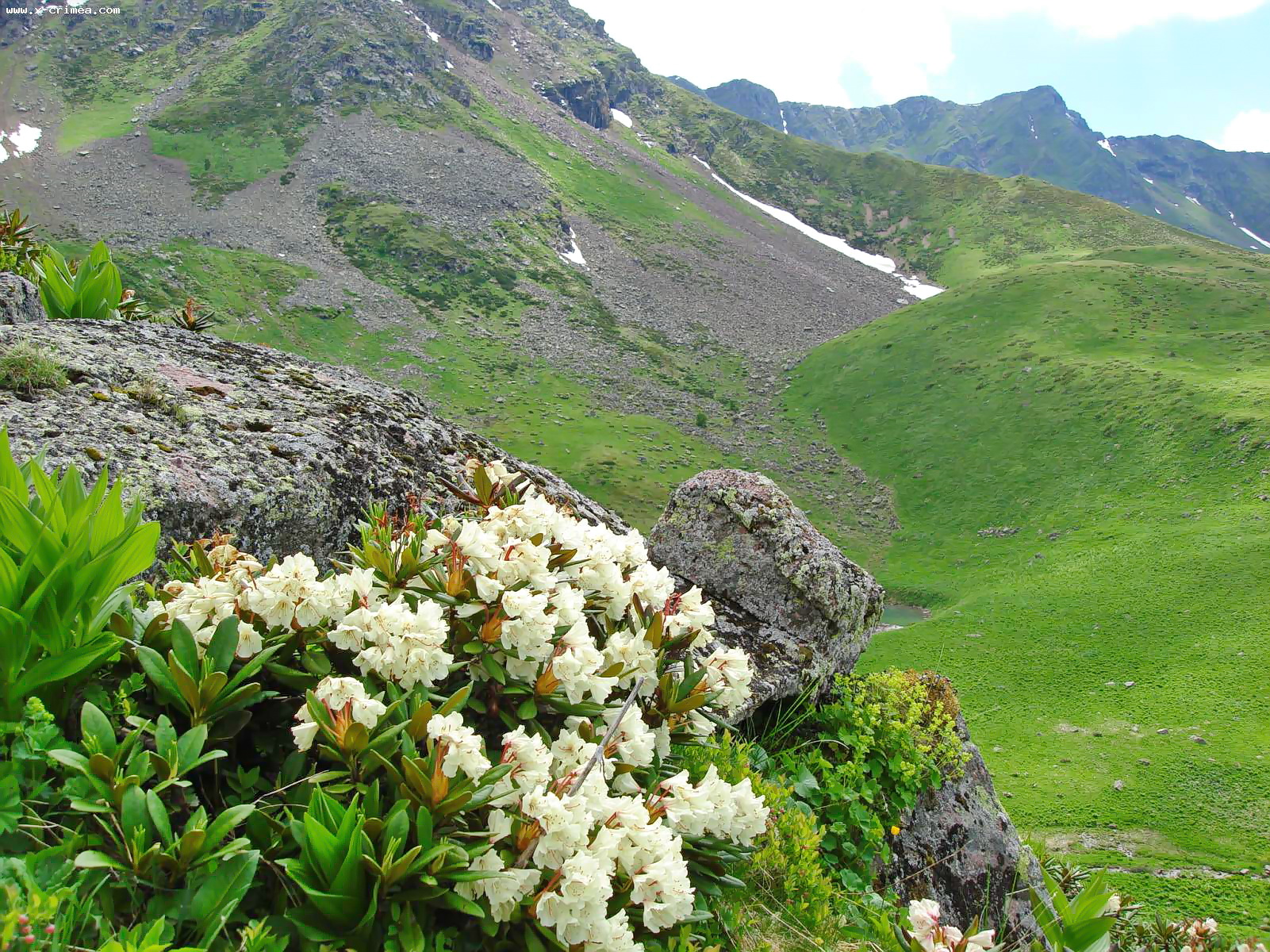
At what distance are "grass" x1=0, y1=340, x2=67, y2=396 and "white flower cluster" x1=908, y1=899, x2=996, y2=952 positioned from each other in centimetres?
788

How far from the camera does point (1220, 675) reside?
31906 millimetres

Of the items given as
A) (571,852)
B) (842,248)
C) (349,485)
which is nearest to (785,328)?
(842,248)

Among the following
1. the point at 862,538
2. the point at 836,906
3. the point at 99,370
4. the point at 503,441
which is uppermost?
the point at 99,370

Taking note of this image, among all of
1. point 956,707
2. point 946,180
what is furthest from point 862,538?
point 946,180

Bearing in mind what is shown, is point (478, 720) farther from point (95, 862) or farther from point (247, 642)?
point (95, 862)

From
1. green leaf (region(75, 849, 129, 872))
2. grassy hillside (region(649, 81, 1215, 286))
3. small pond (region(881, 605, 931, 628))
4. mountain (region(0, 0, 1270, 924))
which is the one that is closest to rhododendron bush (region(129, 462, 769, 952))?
green leaf (region(75, 849, 129, 872))

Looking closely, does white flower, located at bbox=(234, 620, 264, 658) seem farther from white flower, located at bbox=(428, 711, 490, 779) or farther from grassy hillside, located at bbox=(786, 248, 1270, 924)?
grassy hillside, located at bbox=(786, 248, 1270, 924)

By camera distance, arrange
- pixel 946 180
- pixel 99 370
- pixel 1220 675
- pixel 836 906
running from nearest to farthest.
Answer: pixel 836 906
pixel 99 370
pixel 1220 675
pixel 946 180

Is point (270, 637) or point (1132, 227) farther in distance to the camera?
point (1132, 227)

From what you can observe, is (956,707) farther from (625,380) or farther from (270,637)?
(625,380)

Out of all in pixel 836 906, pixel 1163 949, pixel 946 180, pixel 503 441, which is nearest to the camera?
pixel 836 906

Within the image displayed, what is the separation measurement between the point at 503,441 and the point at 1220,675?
187 feet

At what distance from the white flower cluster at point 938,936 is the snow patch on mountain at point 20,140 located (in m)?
150

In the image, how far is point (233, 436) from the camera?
654cm
